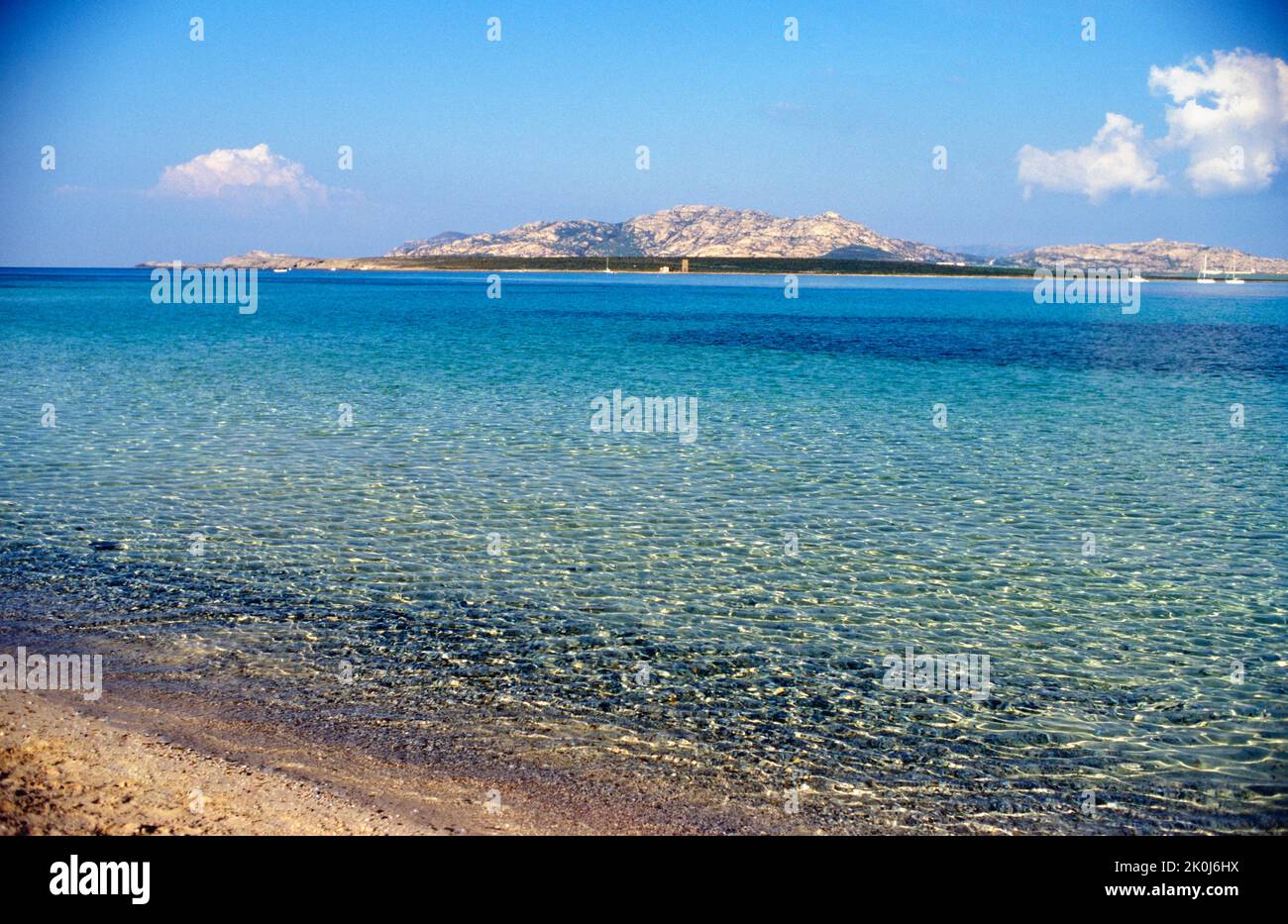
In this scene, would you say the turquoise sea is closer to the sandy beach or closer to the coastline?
the coastline

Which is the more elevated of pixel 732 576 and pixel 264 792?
pixel 732 576

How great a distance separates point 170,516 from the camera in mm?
15469

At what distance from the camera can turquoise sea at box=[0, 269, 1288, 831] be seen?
858cm

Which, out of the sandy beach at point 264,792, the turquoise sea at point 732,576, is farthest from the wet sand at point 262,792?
the turquoise sea at point 732,576

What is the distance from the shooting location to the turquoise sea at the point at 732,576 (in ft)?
28.1

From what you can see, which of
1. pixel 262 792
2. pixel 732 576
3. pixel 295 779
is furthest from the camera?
pixel 732 576

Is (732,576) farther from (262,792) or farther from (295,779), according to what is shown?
(262,792)

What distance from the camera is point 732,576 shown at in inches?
514

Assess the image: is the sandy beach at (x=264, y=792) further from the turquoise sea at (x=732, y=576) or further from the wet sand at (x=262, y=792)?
the turquoise sea at (x=732, y=576)

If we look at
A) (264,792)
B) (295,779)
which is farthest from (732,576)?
(264,792)

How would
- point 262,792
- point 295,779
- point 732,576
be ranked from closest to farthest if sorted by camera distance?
point 262,792, point 295,779, point 732,576

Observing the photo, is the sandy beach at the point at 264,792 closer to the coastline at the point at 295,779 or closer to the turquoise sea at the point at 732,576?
the coastline at the point at 295,779

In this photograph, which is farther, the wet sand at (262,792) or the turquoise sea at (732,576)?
the turquoise sea at (732,576)
